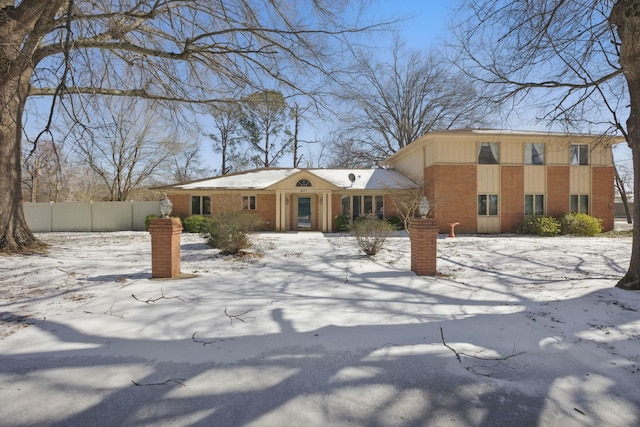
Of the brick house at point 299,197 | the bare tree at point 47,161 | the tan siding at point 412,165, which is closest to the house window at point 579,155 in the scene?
the tan siding at point 412,165

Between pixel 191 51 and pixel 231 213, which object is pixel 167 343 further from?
pixel 191 51

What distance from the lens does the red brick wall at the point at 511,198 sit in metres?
17.2

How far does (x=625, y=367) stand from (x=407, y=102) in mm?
30411

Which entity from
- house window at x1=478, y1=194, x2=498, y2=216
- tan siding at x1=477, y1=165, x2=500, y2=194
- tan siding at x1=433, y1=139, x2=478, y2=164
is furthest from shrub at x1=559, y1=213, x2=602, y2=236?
tan siding at x1=433, y1=139, x2=478, y2=164

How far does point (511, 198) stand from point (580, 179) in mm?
3989

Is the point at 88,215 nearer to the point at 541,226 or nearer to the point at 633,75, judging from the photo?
the point at 633,75

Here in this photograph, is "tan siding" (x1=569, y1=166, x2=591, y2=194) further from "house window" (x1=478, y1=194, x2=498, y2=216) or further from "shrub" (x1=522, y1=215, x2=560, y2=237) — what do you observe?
"house window" (x1=478, y1=194, x2=498, y2=216)

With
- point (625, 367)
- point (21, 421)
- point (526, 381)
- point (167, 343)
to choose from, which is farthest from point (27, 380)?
point (625, 367)

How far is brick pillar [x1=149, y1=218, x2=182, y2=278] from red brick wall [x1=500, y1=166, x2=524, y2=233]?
16437 millimetres

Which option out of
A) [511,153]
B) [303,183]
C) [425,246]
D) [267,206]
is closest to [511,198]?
[511,153]

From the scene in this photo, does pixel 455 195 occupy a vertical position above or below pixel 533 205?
above

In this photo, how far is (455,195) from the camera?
16.9 meters

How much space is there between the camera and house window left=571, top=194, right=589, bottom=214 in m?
17.7

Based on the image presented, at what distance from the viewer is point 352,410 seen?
7.53 ft
